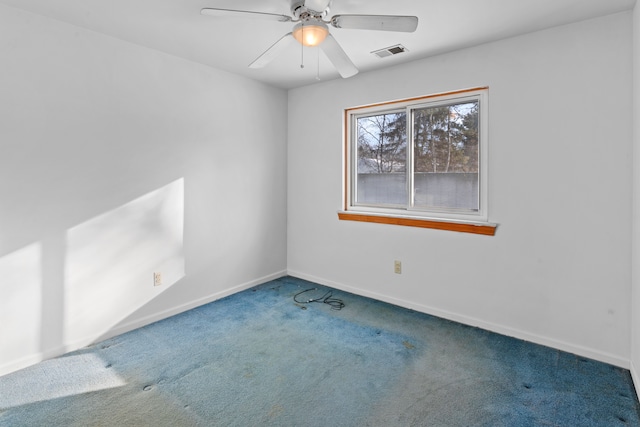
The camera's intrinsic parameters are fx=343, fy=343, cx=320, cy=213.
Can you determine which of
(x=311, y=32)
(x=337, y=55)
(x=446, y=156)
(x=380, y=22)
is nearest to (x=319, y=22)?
(x=311, y=32)

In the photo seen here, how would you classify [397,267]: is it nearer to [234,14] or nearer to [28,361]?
[234,14]

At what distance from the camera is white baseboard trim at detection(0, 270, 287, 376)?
2.30 metres

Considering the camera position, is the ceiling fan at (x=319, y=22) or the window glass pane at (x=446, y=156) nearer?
the ceiling fan at (x=319, y=22)

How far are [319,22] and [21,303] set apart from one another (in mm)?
2677

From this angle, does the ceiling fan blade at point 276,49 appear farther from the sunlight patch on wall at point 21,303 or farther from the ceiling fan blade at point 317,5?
the sunlight patch on wall at point 21,303

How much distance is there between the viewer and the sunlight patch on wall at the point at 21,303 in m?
2.24

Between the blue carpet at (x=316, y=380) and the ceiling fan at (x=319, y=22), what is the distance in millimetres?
2068

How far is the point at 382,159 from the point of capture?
367 cm

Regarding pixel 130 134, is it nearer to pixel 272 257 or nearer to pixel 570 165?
pixel 272 257

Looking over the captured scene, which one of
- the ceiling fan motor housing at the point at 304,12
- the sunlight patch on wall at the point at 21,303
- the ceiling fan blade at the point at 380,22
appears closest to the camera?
the ceiling fan blade at the point at 380,22

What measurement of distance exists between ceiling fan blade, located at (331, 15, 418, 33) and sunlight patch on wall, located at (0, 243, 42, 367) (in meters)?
2.50

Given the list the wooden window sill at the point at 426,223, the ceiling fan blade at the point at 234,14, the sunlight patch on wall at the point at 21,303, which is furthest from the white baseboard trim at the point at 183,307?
the ceiling fan blade at the point at 234,14

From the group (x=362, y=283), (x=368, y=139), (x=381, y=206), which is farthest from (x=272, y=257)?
(x=368, y=139)

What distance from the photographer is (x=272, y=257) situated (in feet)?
13.8
